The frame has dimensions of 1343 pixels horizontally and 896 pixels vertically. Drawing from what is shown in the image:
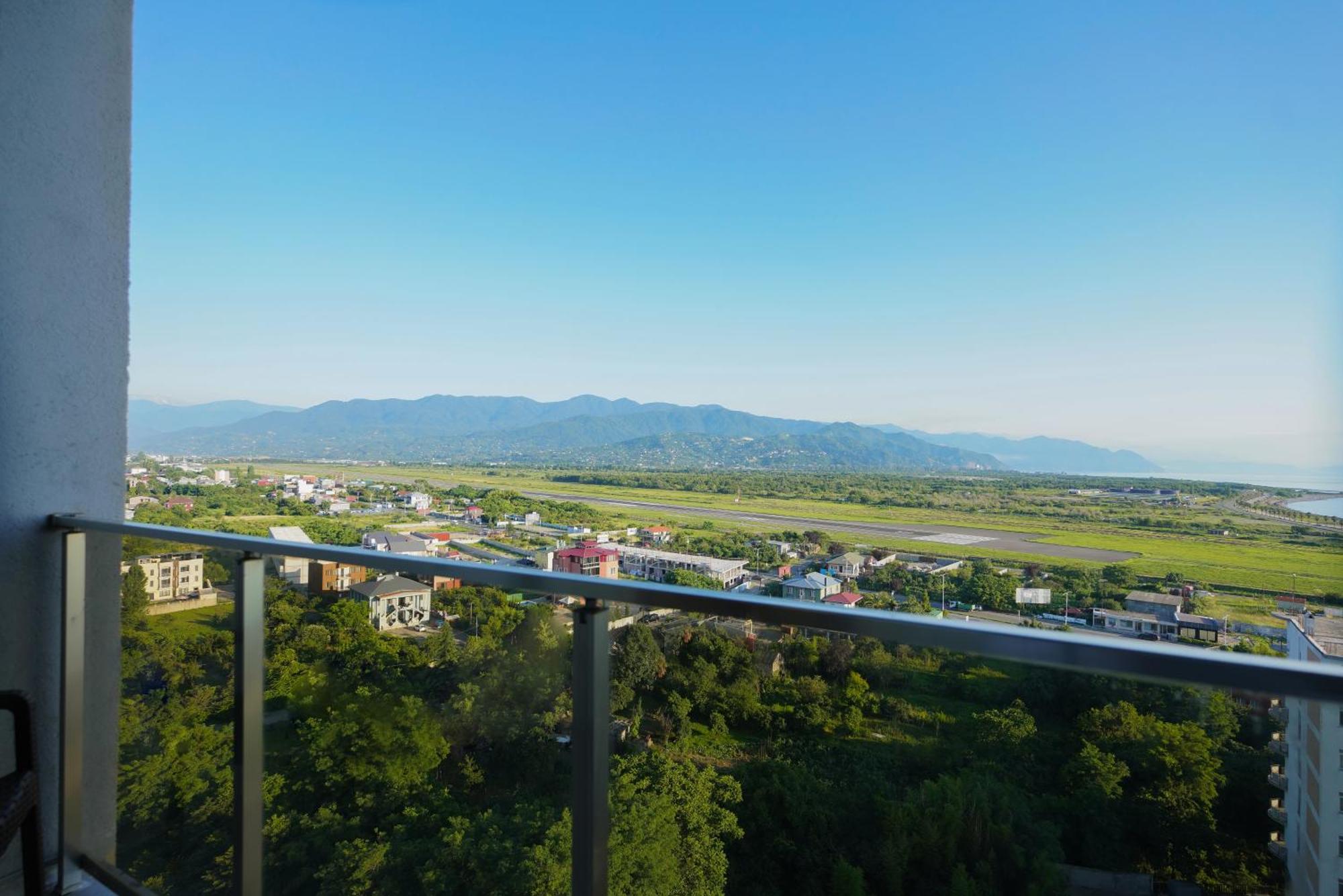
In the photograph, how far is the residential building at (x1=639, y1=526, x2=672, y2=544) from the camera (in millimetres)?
7258

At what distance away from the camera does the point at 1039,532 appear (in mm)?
7277

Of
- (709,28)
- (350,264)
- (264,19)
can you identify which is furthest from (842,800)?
(350,264)

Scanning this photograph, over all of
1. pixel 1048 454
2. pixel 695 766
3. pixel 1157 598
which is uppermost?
pixel 1048 454

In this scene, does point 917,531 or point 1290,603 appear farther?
point 917,531

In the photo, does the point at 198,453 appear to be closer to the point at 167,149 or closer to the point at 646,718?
the point at 167,149

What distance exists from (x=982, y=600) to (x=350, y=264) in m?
13.2

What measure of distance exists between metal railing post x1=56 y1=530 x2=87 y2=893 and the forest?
30cm

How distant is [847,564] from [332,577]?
5.53 m

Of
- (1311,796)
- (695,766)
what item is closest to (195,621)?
(695,766)

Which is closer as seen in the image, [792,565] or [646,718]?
[646,718]

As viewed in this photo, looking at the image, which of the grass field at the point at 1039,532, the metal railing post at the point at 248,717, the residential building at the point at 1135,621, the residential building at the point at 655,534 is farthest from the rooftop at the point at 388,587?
the residential building at the point at 655,534

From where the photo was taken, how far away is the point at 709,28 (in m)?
9.55

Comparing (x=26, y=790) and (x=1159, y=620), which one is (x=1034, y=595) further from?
(x=26, y=790)

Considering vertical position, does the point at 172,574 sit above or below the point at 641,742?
above
